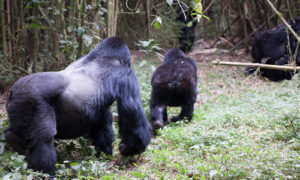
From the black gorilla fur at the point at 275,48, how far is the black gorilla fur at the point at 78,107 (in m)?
4.26

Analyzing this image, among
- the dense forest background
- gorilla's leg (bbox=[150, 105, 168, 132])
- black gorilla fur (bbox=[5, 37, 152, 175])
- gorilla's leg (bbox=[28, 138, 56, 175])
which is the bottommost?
gorilla's leg (bbox=[150, 105, 168, 132])

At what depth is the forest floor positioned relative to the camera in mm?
2279

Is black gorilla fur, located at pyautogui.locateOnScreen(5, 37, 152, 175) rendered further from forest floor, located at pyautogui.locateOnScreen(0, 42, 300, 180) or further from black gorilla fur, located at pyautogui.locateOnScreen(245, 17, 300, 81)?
black gorilla fur, located at pyautogui.locateOnScreen(245, 17, 300, 81)

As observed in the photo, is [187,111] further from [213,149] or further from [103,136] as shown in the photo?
[103,136]

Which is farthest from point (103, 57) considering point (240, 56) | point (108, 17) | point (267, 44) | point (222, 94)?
point (240, 56)

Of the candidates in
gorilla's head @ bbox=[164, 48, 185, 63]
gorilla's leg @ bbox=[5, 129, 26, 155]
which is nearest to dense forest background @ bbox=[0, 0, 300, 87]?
gorilla's head @ bbox=[164, 48, 185, 63]

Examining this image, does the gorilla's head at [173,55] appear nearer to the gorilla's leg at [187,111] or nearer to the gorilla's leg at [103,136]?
the gorilla's leg at [187,111]

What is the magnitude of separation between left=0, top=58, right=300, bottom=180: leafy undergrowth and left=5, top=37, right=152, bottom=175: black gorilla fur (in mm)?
136

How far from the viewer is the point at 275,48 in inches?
261

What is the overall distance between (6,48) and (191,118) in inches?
126

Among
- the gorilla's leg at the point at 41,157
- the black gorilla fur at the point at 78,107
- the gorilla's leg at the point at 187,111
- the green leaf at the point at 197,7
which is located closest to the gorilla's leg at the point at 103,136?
the black gorilla fur at the point at 78,107

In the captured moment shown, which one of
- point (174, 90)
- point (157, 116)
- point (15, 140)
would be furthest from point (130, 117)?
point (174, 90)

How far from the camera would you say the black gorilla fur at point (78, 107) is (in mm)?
2262

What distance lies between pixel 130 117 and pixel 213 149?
84 cm
